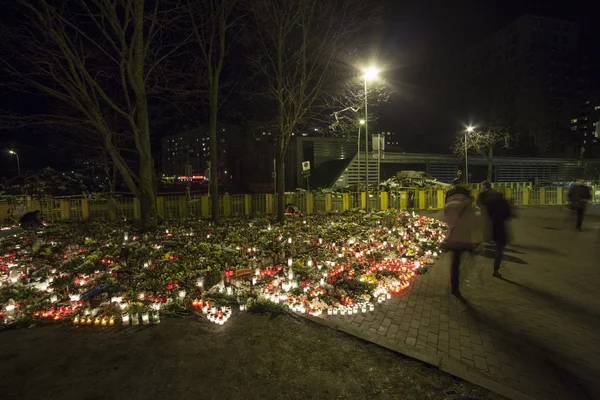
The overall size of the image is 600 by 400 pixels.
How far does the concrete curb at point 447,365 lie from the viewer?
3.09m

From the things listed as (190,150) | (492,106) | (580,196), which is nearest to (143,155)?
(580,196)

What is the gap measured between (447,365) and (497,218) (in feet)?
13.6

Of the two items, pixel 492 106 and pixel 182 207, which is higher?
pixel 492 106

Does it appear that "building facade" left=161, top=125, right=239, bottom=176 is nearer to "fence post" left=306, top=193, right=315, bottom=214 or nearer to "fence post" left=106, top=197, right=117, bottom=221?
"fence post" left=106, top=197, right=117, bottom=221

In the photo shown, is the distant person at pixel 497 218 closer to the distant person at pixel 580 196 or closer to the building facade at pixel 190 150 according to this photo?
the distant person at pixel 580 196

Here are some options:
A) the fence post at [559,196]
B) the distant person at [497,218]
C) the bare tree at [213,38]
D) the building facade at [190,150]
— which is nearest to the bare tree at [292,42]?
the bare tree at [213,38]

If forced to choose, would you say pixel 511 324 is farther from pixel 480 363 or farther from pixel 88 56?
pixel 88 56

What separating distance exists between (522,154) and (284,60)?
41828 mm

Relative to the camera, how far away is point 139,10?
31.3 ft

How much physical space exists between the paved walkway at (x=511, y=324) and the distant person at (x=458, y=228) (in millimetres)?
699

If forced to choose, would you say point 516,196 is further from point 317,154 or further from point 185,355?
point 185,355

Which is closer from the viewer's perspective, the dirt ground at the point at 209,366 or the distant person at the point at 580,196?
the dirt ground at the point at 209,366

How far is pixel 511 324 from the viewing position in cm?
448

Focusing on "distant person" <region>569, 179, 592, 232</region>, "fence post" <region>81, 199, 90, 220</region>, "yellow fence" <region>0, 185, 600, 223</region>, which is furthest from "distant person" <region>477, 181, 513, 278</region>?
"fence post" <region>81, 199, 90, 220</region>
